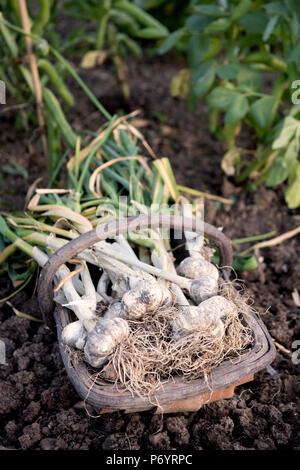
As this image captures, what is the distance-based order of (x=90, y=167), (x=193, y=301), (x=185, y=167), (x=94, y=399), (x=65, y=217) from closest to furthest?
1. (x=94, y=399)
2. (x=193, y=301)
3. (x=65, y=217)
4. (x=90, y=167)
5. (x=185, y=167)

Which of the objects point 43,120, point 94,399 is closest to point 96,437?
point 94,399

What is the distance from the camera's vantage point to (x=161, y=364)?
51.9 inches

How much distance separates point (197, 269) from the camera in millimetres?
1542

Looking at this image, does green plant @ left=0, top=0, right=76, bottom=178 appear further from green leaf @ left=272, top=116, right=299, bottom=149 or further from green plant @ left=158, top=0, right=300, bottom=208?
green leaf @ left=272, top=116, right=299, bottom=149

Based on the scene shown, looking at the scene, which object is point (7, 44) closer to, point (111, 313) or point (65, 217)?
point (65, 217)

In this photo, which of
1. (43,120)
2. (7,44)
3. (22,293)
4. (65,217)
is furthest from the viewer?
(43,120)

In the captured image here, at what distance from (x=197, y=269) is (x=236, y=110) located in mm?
933

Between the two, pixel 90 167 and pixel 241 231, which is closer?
pixel 90 167

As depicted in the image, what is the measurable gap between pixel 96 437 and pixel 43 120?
60.3 inches

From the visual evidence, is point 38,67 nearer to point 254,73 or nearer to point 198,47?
point 198,47

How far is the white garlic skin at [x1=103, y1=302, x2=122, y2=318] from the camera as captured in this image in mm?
1417

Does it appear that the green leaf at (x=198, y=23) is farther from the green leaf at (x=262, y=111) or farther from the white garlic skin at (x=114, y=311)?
the white garlic skin at (x=114, y=311)

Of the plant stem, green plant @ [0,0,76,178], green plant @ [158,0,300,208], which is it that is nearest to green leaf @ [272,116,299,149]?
green plant @ [158,0,300,208]

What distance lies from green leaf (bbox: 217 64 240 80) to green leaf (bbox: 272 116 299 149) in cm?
31
